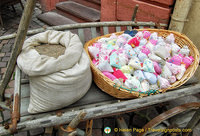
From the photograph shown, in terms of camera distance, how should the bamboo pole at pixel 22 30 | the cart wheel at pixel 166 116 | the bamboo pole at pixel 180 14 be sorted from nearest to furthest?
the bamboo pole at pixel 22 30 < the cart wheel at pixel 166 116 < the bamboo pole at pixel 180 14

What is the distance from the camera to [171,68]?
167 cm

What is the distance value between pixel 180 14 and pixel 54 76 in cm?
193

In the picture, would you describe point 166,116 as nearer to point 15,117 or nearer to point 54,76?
point 54,76

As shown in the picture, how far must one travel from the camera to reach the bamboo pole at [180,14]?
87.1 inches

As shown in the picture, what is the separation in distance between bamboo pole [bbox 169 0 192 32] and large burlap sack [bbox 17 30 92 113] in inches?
62.6

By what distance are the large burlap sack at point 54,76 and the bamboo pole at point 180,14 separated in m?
1.59

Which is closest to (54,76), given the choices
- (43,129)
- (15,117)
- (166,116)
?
(15,117)

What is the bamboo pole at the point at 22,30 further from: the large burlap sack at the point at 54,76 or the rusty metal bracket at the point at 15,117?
the rusty metal bracket at the point at 15,117

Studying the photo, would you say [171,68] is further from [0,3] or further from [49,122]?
[0,3]

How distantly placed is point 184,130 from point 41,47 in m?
1.68

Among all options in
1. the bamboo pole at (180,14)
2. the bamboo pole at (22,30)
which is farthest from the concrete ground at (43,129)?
the bamboo pole at (180,14)

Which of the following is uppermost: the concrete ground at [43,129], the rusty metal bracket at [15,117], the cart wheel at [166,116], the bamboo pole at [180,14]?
the bamboo pole at [180,14]

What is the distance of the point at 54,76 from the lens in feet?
4.10

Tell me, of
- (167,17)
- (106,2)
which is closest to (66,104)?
(167,17)
